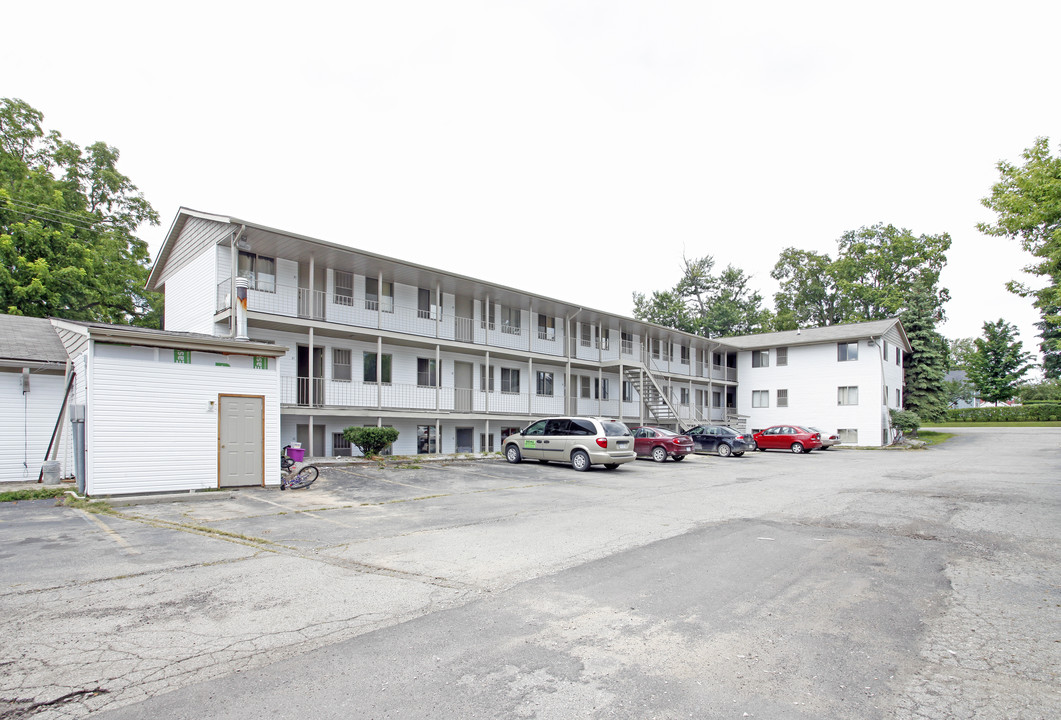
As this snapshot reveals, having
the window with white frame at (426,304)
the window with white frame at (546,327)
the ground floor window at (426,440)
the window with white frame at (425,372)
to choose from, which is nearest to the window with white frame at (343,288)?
the window with white frame at (426,304)

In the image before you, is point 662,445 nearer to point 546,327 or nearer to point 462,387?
point 462,387

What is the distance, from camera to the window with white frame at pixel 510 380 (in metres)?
27.0

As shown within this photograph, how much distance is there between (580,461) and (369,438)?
21.8 ft

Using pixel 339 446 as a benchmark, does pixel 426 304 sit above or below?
above

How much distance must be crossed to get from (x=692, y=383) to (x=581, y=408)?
11999 mm

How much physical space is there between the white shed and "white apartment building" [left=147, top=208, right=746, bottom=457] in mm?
4099

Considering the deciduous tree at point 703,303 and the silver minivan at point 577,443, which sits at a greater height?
the deciduous tree at point 703,303

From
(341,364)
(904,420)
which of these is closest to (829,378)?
(904,420)

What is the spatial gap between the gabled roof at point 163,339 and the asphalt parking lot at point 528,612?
10.7 ft

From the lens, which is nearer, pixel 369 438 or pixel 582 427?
pixel 369 438

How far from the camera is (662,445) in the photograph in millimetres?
23047

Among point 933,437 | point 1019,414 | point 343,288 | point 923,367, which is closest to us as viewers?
point 343,288

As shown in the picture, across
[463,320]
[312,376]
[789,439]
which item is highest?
[463,320]

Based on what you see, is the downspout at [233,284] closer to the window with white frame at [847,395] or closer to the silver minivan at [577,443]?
the silver minivan at [577,443]
